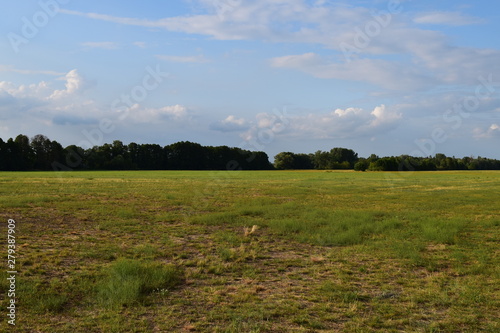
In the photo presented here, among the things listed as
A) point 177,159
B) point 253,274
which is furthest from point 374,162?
point 253,274

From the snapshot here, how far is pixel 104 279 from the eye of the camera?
30.1 ft

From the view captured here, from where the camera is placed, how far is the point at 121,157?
125 m

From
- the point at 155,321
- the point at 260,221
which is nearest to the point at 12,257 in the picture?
the point at 155,321

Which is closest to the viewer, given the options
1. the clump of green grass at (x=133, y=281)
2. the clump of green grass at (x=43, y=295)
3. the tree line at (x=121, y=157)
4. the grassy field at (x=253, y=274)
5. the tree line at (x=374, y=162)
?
the grassy field at (x=253, y=274)

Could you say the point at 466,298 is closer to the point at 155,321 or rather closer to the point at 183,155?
the point at 155,321

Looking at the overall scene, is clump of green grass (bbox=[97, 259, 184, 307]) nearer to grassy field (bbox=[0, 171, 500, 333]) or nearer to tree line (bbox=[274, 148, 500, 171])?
grassy field (bbox=[0, 171, 500, 333])

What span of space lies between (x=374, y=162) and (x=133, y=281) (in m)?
124

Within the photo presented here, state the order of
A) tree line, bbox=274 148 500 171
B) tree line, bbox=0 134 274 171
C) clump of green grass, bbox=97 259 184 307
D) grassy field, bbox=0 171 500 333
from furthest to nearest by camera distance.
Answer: tree line, bbox=274 148 500 171
tree line, bbox=0 134 274 171
clump of green grass, bbox=97 259 184 307
grassy field, bbox=0 171 500 333

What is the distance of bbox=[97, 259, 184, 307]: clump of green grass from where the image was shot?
7988 millimetres

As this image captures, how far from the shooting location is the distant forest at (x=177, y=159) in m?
118

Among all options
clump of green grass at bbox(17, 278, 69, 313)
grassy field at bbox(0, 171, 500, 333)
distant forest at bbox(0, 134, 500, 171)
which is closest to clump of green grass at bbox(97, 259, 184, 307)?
grassy field at bbox(0, 171, 500, 333)

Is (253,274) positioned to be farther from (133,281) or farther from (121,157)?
(121,157)

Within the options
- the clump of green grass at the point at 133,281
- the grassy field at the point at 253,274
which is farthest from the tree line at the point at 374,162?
the clump of green grass at the point at 133,281

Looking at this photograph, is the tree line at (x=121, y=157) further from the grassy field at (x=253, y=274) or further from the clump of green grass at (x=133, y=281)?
the clump of green grass at (x=133, y=281)
